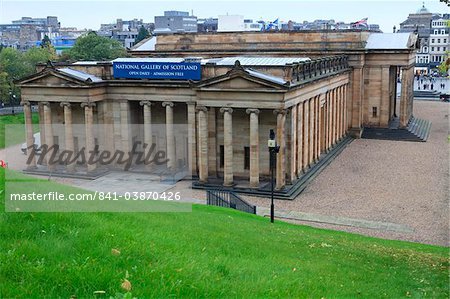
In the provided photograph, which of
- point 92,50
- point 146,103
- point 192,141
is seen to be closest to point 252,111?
point 192,141

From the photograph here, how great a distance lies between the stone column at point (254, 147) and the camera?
41188 millimetres

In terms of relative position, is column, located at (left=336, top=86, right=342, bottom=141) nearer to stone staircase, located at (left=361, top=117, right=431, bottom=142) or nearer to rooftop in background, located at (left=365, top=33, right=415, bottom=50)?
stone staircase, located at (left=361, top=117, right=431, bottom=142)

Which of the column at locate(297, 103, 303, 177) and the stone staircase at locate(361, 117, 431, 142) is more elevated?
the column at locate(297, 103, 303, 177)

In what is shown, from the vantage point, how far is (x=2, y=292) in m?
10.7

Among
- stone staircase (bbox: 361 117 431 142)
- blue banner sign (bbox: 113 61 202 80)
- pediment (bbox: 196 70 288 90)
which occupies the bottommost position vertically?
stone staircase (bbox: 361 117 431 142)

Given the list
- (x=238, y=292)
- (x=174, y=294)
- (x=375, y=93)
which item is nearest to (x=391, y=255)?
(x=238, y=292)

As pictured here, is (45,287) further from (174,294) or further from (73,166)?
(73,166)

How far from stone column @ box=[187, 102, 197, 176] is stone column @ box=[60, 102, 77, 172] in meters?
9.94

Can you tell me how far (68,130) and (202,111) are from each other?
12.3m

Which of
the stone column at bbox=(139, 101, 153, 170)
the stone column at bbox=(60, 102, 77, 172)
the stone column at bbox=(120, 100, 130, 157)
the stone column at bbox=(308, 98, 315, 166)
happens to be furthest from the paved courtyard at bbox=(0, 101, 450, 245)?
the stone column at bbox=(139, 101, 153, 170)

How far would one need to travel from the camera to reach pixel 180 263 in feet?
43.7

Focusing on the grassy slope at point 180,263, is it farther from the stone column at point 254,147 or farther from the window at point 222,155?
the window at point 222,155

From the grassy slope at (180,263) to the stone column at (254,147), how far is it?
65.7ft

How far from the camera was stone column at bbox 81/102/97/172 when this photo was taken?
46812mm
